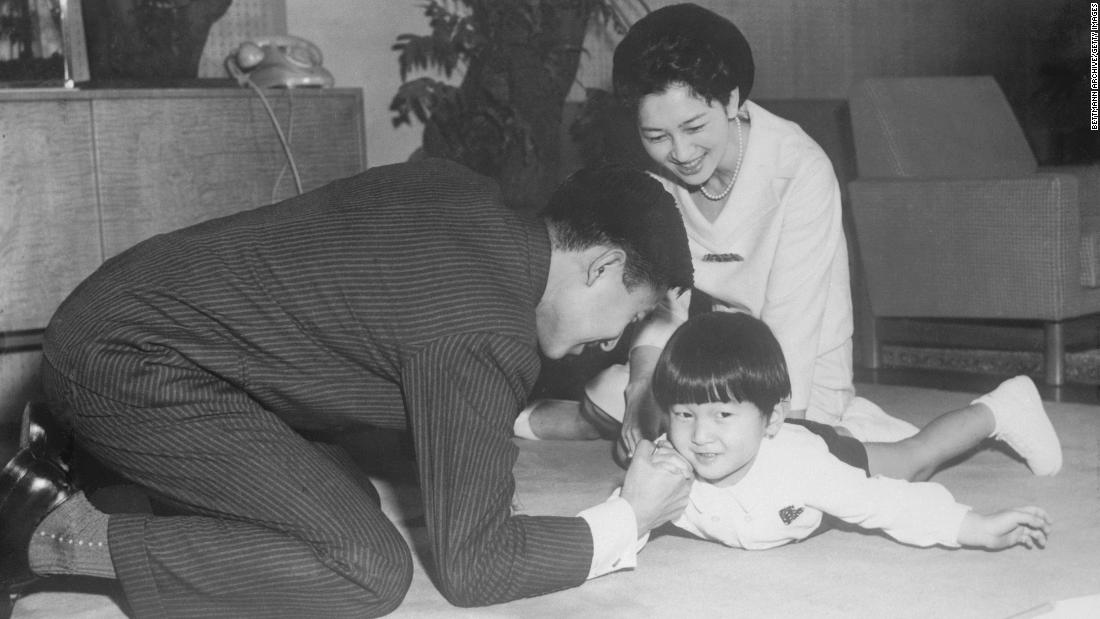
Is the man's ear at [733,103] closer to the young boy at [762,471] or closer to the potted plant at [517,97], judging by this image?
the young boy at [762,471]

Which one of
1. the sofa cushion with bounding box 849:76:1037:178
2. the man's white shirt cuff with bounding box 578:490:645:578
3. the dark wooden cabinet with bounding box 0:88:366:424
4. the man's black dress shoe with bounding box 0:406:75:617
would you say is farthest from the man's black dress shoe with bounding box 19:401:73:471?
the sofa cushion with bounding box 849:76:1037:178

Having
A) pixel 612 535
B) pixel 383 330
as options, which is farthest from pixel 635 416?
pixel 383 330

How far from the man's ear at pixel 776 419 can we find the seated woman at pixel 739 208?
307 mm

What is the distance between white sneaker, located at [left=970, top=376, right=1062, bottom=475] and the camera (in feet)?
7.76

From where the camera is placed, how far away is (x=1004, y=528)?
190cm

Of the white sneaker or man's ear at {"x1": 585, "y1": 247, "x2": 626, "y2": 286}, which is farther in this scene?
the white sneaker

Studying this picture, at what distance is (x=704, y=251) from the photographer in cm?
245

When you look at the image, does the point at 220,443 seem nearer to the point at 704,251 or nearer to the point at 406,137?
the point at 704,251

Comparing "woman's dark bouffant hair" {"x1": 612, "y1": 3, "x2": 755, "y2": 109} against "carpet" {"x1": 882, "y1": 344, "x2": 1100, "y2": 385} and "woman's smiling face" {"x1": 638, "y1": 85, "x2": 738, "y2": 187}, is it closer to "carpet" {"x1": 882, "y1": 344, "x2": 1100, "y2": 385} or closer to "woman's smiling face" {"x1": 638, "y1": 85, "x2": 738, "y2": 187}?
"woman's smiling face" {"x1": 638, "y1": 85, "x2": 738, "y2": 187}

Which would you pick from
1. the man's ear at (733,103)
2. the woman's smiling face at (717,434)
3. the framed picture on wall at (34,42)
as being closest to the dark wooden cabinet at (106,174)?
the framed picture on wall at (34,42)

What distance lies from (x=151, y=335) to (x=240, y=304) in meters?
0.14

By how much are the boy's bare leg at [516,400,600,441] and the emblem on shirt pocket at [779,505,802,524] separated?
3.03 feet

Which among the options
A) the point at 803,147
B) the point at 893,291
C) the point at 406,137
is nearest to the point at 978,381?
the point at 893,291

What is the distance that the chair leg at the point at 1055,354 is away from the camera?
132 inches
